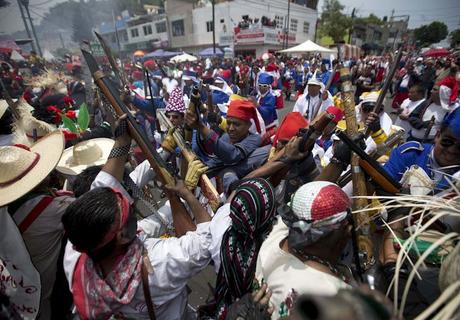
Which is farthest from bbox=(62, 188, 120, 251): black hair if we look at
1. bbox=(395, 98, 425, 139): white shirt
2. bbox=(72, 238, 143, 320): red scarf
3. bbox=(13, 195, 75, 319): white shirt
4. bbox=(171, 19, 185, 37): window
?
bbox=(171, 19, 185, 37): window

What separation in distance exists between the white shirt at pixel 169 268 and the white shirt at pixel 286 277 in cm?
36

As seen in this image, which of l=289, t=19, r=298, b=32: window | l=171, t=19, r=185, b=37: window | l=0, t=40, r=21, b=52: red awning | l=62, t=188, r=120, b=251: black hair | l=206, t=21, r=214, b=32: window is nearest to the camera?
l=62, t=188, r=120, b=251: black hair

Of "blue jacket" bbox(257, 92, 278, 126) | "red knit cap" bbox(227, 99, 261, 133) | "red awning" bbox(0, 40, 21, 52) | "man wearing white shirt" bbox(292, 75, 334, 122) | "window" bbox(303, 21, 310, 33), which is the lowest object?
"blue jacket" bbox(257, 92, 278, 126)

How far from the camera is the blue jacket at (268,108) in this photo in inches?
240

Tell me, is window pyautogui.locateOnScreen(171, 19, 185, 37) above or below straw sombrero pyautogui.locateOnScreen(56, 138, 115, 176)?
above

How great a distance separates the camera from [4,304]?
1.04 meters

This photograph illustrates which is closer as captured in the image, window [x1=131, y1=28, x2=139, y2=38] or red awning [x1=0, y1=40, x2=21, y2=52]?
red awning [x1=0, y1=40, x2=21, y2=52]

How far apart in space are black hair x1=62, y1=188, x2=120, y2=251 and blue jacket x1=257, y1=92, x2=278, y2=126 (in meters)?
5.09

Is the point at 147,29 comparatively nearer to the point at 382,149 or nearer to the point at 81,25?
the point at 81,25

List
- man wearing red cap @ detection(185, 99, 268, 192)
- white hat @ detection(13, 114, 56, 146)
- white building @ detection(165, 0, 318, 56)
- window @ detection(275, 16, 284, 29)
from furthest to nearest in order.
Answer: window @ detection(275, 16, 284, 29) < white building @ detection(165, 0, 318, 56) < white hat @ detection(13, 114, 56, 146) < man wearing red cap @ detection(185, 99, 268, 192)

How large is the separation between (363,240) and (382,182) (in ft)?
1.34

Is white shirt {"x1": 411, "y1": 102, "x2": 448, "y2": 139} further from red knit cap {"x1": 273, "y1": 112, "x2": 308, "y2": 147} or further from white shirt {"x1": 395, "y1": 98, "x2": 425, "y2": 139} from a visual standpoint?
red knit cap {"x1": 273, "y1": 112, "x2": 308, "y2": 147}

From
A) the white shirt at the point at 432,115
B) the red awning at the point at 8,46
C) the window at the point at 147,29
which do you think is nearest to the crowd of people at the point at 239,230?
the white shirt at the point at 432,115

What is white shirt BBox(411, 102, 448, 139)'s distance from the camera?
3.99 m
